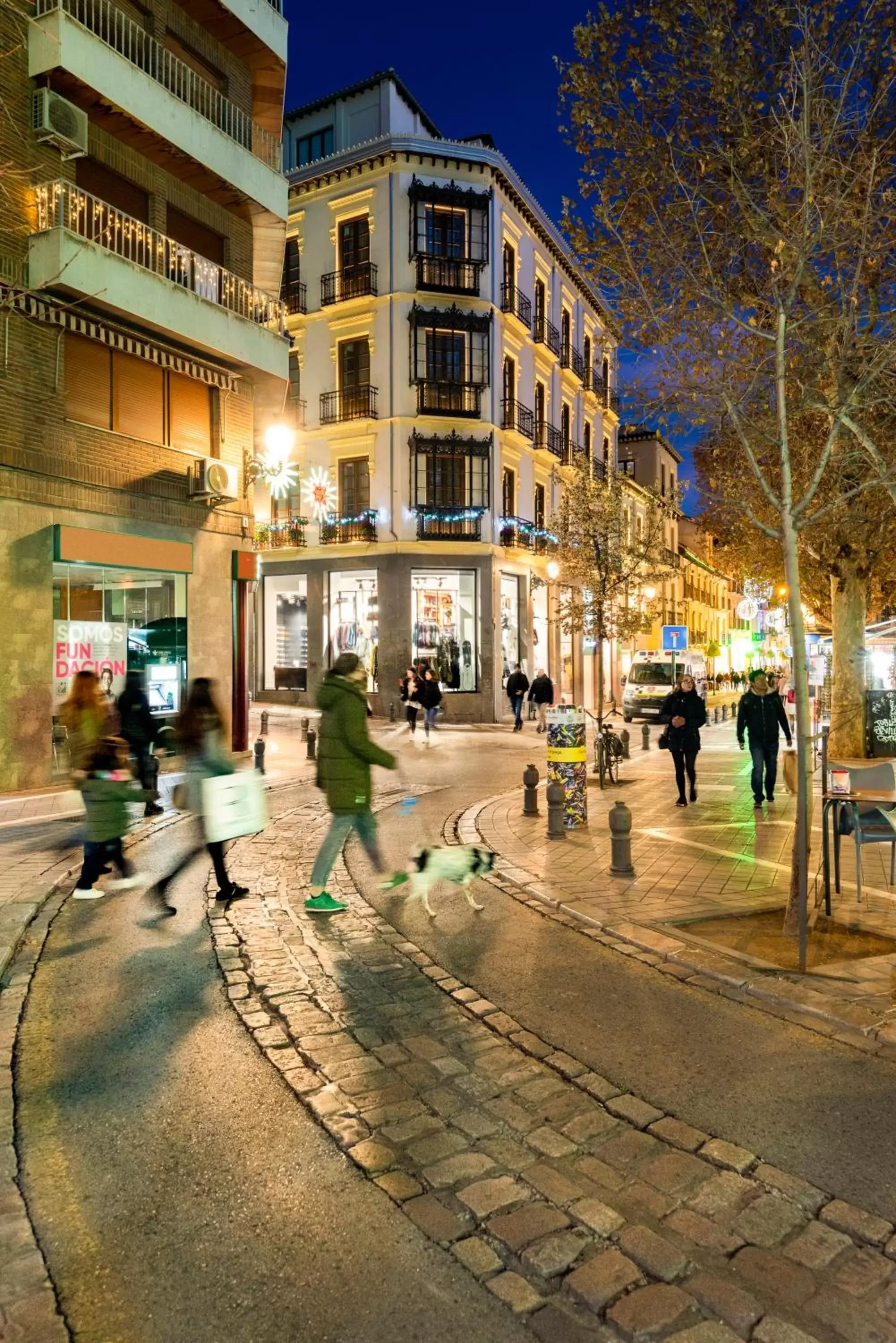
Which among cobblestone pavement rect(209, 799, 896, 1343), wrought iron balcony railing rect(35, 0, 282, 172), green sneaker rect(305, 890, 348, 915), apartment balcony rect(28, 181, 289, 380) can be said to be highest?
wrought iron balcony railing rect(35, 0, 282, 172)

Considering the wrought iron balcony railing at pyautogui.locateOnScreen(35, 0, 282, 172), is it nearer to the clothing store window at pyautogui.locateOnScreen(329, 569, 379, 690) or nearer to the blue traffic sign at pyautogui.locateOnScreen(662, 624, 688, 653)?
the clothing store window at pyautogui.locateOnScreen(329, 569, 379, 690)

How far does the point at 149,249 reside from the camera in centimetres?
1536

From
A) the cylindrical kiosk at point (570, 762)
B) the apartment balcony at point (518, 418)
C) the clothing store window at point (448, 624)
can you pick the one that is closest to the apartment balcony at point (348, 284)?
the apartment balcony at point (518, 418)

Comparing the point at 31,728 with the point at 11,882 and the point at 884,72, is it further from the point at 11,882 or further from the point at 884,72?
the point at 884,72

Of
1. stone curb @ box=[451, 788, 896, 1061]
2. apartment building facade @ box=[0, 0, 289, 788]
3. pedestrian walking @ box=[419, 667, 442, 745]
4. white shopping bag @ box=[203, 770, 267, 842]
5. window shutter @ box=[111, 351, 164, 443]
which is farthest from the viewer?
pedestrian walking @ box=[419, 667, 442, 745]

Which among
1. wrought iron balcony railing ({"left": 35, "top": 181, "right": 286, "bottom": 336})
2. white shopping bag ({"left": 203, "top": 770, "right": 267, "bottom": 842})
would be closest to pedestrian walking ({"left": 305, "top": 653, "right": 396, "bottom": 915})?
white shopping bag ({"left": 203, "top": 770, "right": 267, "bottom": 842})

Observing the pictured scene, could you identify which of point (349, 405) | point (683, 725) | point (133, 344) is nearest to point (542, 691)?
point (349, 405)

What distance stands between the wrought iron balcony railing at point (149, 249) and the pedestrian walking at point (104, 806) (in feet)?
32.3

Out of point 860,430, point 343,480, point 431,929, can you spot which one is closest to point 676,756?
point 860,430

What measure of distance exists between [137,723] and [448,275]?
2276cm

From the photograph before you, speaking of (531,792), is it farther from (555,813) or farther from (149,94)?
(149,94)

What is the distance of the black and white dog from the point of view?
6.83m

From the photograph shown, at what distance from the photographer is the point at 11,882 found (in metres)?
7.83

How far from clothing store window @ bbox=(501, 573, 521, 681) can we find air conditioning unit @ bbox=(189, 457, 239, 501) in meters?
15.1
